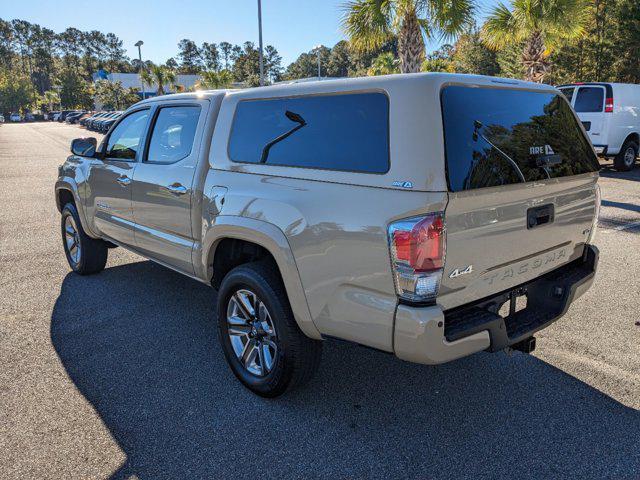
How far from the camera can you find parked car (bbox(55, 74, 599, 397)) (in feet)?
7.55

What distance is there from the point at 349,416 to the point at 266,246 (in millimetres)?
1098

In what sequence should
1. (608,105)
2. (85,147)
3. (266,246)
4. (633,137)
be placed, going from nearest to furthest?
1. (266,246)
2. (85,147)
3. (608,105)
4. (633,137)

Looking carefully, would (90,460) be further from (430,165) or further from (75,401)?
(430,165)

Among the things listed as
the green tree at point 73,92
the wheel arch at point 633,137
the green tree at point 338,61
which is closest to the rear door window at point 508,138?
the wheel arch at point 633,137

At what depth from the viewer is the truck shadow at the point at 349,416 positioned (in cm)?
251

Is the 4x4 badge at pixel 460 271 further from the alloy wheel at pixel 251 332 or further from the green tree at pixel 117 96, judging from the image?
the green tree at pixel 117 96

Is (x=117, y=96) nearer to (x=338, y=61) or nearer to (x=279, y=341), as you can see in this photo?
(x=338, y=61)

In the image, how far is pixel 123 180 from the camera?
14.3 ft

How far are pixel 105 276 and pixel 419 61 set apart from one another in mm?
11545

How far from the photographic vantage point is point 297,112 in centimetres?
293

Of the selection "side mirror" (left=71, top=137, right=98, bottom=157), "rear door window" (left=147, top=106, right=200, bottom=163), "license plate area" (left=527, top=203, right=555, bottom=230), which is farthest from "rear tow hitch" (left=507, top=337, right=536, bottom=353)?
"side mirror" (left=71, top=137, right=98, bottom=157)

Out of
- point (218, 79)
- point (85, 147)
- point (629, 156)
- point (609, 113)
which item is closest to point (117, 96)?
point (218, 79)

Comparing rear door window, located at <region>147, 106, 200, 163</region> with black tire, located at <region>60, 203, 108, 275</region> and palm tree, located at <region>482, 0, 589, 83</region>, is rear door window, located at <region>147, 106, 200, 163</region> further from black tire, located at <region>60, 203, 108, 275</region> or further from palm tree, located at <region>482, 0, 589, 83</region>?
palm tree, located at <region>482, 0, 589, 83</region>

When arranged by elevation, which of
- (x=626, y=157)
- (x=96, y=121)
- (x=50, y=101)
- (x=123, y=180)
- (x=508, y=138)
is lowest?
(x=626, y=157)
